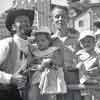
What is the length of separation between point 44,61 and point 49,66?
12cm

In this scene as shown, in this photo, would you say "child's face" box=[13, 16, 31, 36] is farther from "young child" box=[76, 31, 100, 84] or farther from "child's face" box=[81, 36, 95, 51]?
"child's face" box=[81, 36, 95, 51]

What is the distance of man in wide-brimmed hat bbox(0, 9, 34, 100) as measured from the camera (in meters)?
3.16

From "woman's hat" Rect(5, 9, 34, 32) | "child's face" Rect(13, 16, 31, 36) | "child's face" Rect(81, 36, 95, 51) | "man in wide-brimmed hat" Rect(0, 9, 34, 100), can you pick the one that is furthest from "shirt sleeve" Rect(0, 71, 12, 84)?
"child's face" Rect(81, 36, 95, 51)

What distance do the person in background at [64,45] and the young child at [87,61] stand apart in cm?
16

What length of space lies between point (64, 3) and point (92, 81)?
1.06m

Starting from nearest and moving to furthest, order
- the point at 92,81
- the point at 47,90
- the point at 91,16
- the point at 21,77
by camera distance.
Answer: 1. the point at 21,77
2. the point at 47,90
3. the point at 92,81
4. the point at 91,16

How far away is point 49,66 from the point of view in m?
3.99

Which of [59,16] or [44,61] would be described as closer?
[44,61]

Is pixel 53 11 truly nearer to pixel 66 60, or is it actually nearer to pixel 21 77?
pixel 66 60

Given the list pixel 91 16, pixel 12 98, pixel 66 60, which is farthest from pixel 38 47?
pixel 91 16

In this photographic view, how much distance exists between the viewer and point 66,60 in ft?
13.6

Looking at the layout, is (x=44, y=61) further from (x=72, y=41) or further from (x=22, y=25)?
(x=72, y=41)

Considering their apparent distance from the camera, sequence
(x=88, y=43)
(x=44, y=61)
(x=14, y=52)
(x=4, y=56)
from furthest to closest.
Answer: (x=88, y=43)
(x=44, y=61)
(x=14, y=52)
(x=4, y=56)

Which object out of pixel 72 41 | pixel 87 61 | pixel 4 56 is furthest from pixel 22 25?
pixel 72 41
